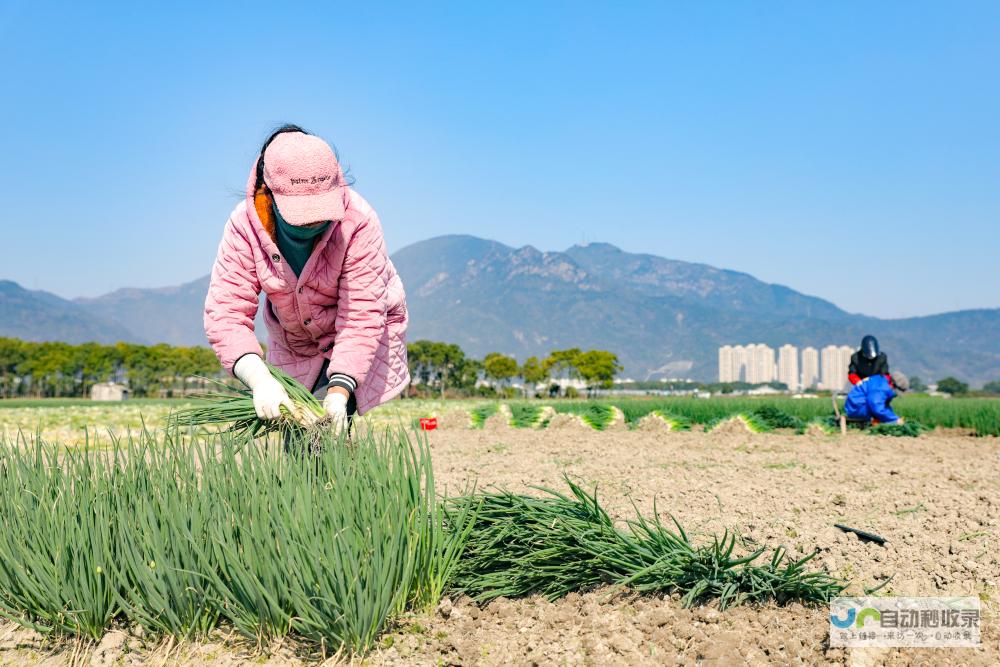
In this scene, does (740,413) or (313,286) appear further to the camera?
(740,413)

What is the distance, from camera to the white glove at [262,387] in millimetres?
2637

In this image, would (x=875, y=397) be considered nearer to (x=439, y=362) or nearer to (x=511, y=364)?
(x=511, y=364)

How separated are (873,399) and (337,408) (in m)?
8.54

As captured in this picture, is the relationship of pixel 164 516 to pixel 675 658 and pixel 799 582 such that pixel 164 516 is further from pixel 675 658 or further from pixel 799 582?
pixel 799 582

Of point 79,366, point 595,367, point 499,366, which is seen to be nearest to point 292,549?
point 499,366

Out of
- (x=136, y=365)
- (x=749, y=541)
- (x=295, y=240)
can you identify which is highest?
(x=295, y=240)

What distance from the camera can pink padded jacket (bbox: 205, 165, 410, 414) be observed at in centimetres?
290

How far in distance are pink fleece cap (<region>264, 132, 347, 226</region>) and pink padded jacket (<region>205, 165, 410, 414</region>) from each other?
0.56 ft

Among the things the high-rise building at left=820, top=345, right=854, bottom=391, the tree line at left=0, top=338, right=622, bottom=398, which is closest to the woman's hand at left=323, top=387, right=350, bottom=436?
the tree line at left=0, top=338, right=622, bottom=398

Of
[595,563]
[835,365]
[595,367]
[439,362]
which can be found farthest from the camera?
[835,365]

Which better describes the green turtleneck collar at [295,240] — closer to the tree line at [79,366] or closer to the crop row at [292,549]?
the crop row at [292,549]

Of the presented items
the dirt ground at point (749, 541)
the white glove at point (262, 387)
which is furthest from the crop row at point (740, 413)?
the white glove at point (262, 387)

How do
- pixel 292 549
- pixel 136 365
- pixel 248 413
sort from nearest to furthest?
pixel 292 549 < pixel 248 413 < pixel 136 365

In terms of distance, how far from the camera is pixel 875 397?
31.4 feet
